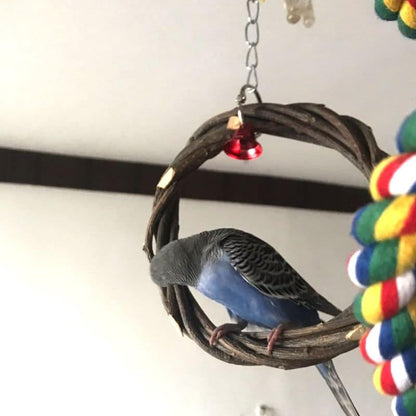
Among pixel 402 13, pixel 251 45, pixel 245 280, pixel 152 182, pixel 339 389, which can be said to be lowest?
pixel 339 389

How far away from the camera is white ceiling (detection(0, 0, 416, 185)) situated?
91cm

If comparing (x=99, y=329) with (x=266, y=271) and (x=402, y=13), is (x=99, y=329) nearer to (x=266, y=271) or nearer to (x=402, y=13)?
(x=266, y=271)

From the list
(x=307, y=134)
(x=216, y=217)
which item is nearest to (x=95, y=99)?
(x=216, y=217)

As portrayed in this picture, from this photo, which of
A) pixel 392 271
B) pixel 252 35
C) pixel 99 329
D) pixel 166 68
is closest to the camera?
pixel 392 271

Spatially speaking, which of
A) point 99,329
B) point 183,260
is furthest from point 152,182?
point 183,260

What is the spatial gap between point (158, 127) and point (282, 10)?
20.1 inches

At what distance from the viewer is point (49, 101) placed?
1201mm

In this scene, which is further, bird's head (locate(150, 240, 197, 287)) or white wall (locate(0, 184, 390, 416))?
white wall (locate(0, 184, 390, 416))

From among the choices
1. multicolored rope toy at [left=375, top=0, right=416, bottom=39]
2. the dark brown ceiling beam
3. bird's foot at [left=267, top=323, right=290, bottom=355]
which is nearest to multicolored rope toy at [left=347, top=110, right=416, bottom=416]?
multicolored rope toy at [left=375, top=0, right=416, bottom=39]

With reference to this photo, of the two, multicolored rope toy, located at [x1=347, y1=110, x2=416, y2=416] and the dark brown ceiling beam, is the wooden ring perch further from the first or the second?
the dark brown ceiling beam

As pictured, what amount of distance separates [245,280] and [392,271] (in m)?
0.37

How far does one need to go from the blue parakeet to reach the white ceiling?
1.33 feet

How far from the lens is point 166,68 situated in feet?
3.50

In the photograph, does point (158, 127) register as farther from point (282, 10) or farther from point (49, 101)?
point (282, 10)
